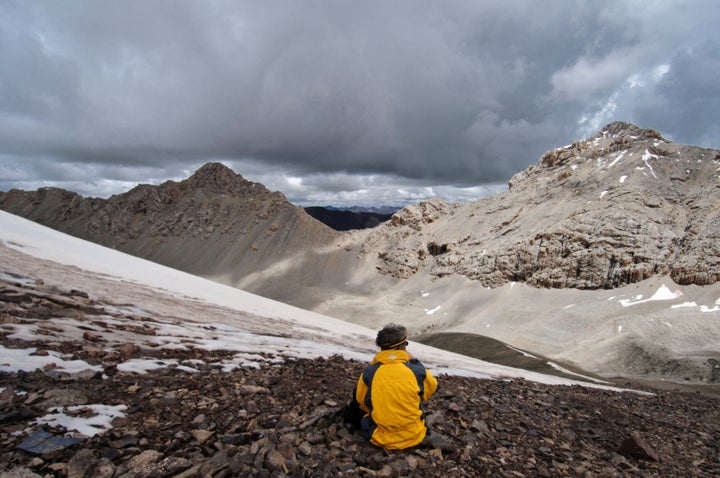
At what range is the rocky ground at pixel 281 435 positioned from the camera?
3.36 meters

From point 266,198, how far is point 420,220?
5131cm

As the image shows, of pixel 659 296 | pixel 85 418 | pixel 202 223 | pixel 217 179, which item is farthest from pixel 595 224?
pixel 217 179

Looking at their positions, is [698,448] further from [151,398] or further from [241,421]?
[151,398]

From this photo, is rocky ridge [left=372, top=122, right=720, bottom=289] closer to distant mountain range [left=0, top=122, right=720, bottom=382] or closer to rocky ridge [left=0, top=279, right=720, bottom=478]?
distant mountain range [left=0, top=122, right=720, bottom=382]

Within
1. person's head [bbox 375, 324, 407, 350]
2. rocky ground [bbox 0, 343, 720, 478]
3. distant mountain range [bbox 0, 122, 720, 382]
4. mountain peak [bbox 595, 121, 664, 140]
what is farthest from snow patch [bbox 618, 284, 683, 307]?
person's head [bbox 375, 324, 407, 350]

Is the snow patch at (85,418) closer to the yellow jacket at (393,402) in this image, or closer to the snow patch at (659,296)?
the yellow jacket at (393,402)

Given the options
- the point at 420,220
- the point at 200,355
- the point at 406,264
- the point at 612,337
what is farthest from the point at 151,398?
the point at 420,220

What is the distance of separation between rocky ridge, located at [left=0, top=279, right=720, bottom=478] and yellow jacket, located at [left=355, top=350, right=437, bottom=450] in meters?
0.14

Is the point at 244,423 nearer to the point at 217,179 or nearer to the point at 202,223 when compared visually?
the point at 202,223

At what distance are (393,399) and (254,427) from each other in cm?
152

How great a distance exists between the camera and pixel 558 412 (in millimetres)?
7047

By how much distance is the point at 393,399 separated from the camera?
13.6 feet

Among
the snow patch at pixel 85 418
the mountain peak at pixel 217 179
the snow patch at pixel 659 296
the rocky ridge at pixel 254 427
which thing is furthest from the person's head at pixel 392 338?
the mountain peak at pixel 217 179

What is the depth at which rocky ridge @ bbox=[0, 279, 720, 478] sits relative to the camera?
3.38 m
